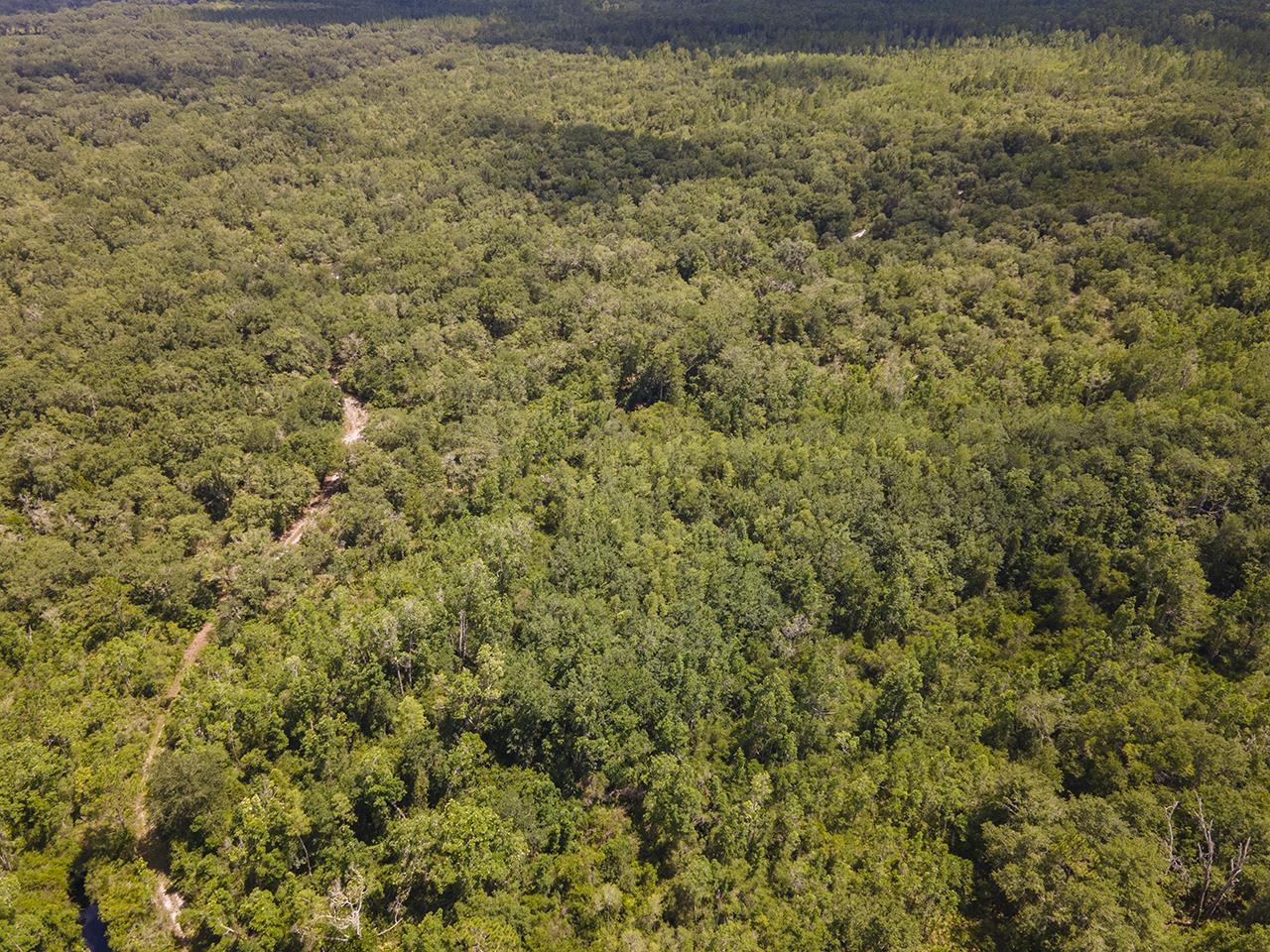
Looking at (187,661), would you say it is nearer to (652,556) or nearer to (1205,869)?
(652,556)

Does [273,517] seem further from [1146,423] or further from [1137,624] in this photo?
[1146,423]

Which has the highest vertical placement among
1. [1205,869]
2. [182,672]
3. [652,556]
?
[652,556]

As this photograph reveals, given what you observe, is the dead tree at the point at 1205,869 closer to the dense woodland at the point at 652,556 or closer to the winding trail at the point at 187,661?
the dense woodland at the point at 652,556

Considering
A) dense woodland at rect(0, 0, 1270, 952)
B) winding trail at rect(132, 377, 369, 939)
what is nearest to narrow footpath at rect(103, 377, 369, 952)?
winding trail at rect(132, 377, 369, 939)

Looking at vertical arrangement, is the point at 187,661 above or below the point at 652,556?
below

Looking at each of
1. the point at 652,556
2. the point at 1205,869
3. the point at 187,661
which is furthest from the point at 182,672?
the point at 1205,869

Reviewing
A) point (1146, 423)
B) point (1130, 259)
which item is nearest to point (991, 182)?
point (1130, 259)

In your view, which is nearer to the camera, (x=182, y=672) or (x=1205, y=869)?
(x=1205, y=869)
